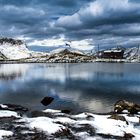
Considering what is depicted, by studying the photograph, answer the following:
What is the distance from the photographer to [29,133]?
1161 inches

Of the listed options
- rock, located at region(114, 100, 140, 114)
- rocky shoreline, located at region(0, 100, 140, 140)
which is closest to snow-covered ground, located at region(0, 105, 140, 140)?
rocky shoreline, located at region(0, 100, 140, 140)

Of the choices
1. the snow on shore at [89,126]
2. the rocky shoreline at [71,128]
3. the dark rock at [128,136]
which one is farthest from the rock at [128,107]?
the dark rock at [128,136]

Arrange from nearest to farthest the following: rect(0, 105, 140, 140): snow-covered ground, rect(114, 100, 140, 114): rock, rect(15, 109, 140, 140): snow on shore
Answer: rect(0, 105, 140, 140): snow-covered ground < rect(15, 109, 140, 140): snow on shore < rect(114, 100, 140, 114): rock

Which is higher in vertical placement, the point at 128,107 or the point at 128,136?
the point at 128,107

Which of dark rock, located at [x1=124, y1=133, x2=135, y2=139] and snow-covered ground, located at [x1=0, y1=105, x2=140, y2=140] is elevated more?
snow-covered ground, located at [x1=0, y1=105, x2=140, y2=140]

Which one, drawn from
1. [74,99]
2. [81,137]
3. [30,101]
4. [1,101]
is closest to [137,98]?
[74,99]

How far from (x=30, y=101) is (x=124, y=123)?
30.0m

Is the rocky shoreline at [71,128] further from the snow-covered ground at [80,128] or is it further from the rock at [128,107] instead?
the rock at [128,107]

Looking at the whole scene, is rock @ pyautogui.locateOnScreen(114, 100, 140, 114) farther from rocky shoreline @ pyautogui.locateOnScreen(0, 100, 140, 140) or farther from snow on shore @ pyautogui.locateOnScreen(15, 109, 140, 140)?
snow on shore @ pyautogui.locateOnScreen(15, 109, 140, 140)

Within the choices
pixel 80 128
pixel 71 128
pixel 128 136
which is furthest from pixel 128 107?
pixel 128 136

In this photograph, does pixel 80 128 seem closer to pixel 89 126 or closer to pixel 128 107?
pixel 89 126

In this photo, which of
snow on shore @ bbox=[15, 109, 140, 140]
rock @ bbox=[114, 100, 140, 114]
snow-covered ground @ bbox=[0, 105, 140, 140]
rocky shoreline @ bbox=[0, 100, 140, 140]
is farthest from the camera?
rock @ bbox=[114, 100, 140, 114]

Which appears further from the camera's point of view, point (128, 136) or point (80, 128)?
point (80, 128)

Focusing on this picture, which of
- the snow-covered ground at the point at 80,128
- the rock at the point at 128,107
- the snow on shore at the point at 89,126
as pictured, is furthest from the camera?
the rock at the point at 128,107
